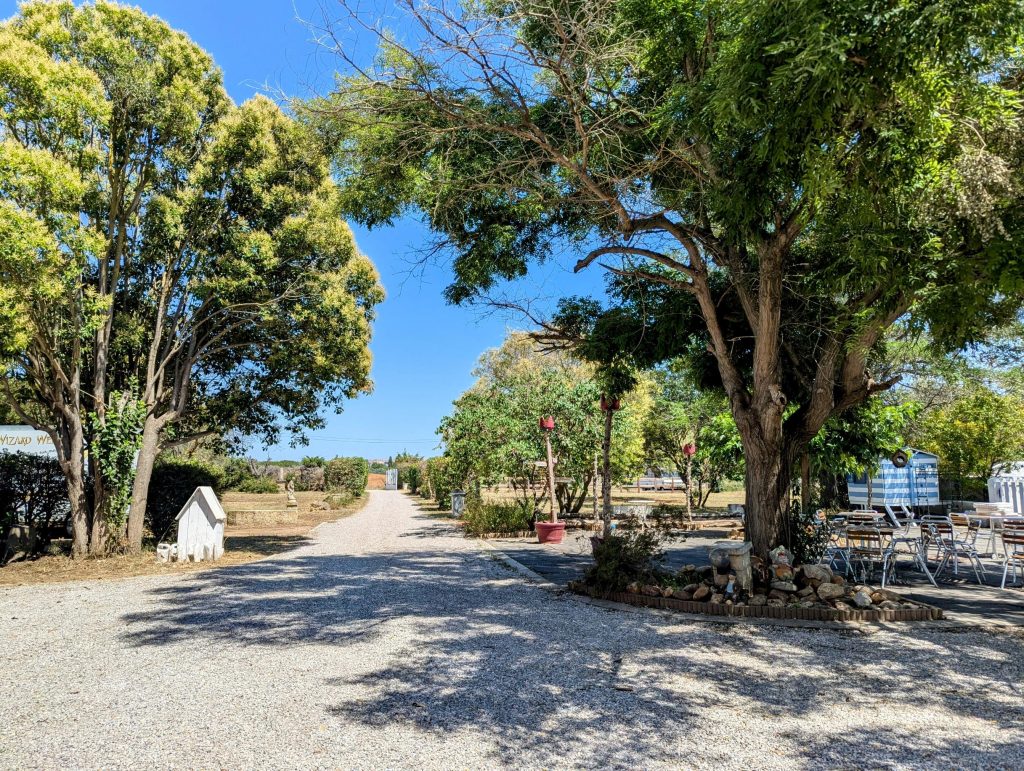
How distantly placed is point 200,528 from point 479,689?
9162mm

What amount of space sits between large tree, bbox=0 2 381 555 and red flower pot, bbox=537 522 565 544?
547 cm

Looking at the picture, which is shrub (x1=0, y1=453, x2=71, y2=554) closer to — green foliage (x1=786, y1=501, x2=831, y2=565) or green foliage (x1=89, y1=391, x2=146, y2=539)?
green foliage (x1=89, y1=391, x2=146, y2=539)

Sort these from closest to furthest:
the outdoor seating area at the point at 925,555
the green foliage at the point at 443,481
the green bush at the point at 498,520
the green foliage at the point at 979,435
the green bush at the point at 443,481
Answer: the outdoor seating area at the point at 925,555, the green bush at the point at 498,520, the green foliage at the point at 979,435, the green foliage at the point at 443,481, the green bush at the point at 443,481

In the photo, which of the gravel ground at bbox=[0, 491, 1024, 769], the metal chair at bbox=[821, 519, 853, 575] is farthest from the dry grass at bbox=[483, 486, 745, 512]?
the gravel ground at bbox=[0, 491, 1024, 769]

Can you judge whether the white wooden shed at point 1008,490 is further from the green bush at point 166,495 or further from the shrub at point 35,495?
the shrub at point 35,495

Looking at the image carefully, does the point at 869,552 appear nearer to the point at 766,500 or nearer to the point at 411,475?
the point at 766,500

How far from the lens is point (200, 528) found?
11711 millimetres

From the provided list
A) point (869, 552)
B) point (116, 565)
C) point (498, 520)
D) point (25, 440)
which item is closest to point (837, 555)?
point (869, 552)

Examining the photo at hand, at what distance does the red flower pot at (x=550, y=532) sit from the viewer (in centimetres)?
1469

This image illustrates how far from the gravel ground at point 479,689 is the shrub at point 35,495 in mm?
4664

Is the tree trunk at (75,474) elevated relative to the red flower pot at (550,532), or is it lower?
elevated

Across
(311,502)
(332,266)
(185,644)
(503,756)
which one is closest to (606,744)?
(503,756)

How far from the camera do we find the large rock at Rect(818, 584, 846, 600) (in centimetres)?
685

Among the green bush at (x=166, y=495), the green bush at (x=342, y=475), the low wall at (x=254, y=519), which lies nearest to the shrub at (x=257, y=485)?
the green bush at (x=342, y=475)
